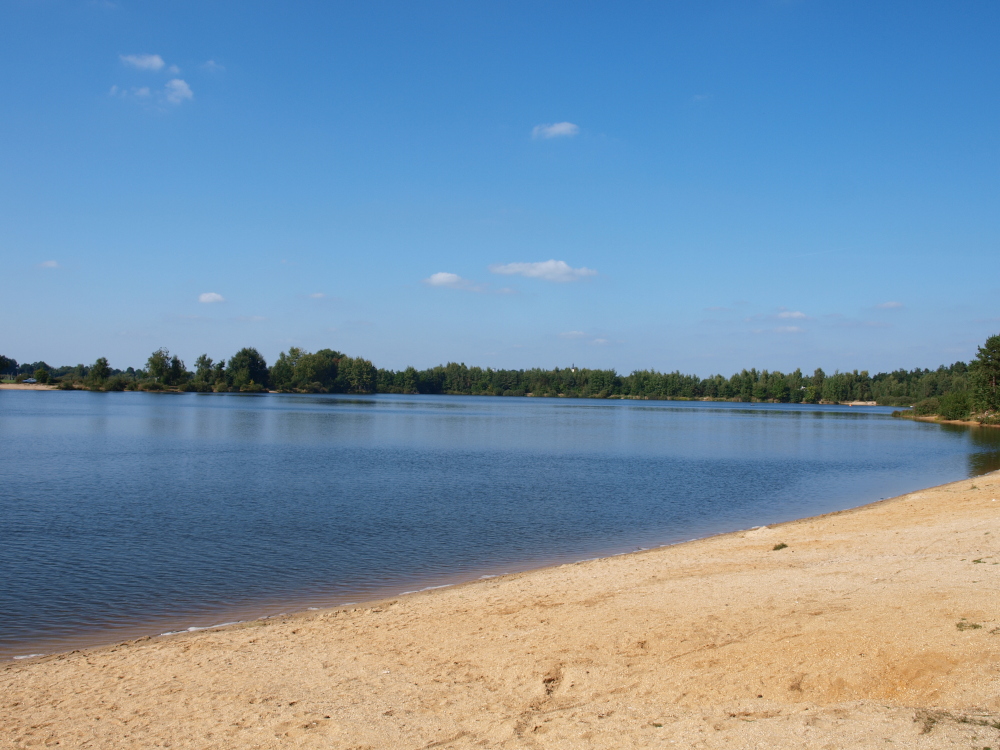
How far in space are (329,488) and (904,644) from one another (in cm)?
1998

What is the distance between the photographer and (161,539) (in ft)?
51.7

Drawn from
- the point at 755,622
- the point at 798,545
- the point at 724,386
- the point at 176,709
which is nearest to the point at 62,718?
the point at 176,709

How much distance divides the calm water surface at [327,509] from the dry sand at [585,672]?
2389mm

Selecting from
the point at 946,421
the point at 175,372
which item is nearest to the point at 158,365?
the point at 175,372

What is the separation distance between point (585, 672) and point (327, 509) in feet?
46.6

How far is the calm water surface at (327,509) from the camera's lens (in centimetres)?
1179

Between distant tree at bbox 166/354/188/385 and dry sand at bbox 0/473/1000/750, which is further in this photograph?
distant tree at bbox 166/354/188/385

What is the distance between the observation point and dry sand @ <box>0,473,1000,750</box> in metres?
5.69

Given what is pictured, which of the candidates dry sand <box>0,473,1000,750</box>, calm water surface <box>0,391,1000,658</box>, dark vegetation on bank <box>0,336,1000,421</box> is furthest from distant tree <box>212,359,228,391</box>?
dry sand <box>0,473,1000,750</box>

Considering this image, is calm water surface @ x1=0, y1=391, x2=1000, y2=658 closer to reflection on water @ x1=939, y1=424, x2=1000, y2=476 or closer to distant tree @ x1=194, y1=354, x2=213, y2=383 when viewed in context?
reflection on water @ x1=939, y1=424, x2=1000, y2=476

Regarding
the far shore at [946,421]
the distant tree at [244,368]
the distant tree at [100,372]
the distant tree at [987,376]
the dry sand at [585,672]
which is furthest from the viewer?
the distant tree at [244,368]

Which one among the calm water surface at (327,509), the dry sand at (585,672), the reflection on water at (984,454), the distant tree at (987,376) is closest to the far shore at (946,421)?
the distant tree at (987,376)

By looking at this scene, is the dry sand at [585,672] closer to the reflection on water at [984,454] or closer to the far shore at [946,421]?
the reflection on water at [984,454]

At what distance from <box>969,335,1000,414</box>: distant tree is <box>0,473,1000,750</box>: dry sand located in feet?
219
